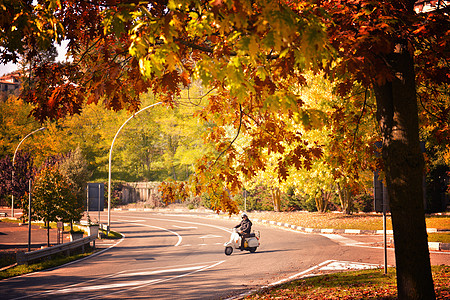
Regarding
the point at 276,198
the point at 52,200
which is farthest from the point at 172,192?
the point at 276,198

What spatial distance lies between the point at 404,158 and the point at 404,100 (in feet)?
2.71

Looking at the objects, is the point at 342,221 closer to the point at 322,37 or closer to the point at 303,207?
the point at 303,207

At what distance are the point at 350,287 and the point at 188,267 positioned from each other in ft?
21.6

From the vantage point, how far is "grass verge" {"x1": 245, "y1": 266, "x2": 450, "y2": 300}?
25.5 feet

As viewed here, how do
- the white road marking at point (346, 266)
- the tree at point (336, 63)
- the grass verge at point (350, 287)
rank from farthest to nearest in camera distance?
1. the white road marking at point (346, 266)
2. the grass verge at point (350, 287)
3. the tree at point (336, 63)

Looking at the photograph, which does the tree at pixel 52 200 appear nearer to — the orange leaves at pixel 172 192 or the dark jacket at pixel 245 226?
the dark jacket at pixel 245 226

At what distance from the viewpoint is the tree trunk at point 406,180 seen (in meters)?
5.90

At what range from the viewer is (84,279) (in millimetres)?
12516

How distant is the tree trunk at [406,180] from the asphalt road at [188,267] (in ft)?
15.9

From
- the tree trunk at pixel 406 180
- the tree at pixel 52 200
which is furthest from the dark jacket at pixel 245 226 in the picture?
the tree trunk at pixel 406 180

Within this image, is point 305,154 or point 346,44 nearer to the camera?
point 346,44

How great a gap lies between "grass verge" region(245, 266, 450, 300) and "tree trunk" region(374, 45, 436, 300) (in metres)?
1.36

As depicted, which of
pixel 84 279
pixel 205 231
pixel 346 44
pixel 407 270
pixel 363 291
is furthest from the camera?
pixel 205 231

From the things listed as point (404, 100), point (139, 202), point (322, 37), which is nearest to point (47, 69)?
point (322, 37)
